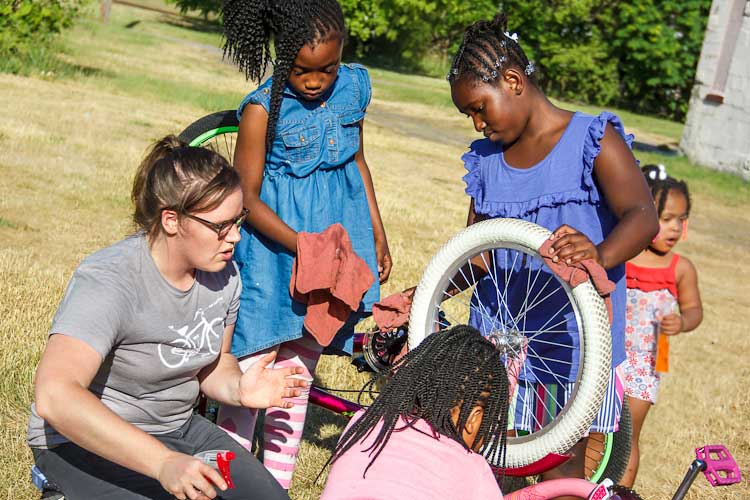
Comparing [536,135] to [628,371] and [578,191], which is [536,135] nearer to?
[578,191]

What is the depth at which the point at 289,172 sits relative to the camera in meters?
3.53

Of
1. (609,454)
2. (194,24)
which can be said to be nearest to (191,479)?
(609,454)

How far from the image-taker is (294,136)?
347 centimetres

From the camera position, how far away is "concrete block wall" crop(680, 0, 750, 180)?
1655 cm

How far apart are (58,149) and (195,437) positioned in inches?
291

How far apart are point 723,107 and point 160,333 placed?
15986 mm

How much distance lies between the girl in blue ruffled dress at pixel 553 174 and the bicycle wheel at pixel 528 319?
0.04 meters

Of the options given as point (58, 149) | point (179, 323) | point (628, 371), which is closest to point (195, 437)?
point (179, 323)

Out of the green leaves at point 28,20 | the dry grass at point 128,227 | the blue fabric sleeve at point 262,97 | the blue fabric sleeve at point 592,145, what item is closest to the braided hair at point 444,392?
the blue fabric sleeve at point 592,145

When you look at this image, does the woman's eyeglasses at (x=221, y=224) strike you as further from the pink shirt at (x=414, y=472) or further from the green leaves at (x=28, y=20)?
the green leaves at (x=28, y=20)

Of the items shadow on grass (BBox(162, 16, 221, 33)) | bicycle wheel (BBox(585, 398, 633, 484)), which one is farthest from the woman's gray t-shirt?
shadow on grass (BBox(162, 16, 221, 33))

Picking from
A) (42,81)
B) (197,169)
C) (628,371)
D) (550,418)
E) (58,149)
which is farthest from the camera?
(42,81)

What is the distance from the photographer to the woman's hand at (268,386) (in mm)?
2867

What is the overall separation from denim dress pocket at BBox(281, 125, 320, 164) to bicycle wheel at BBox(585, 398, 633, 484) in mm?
1612
